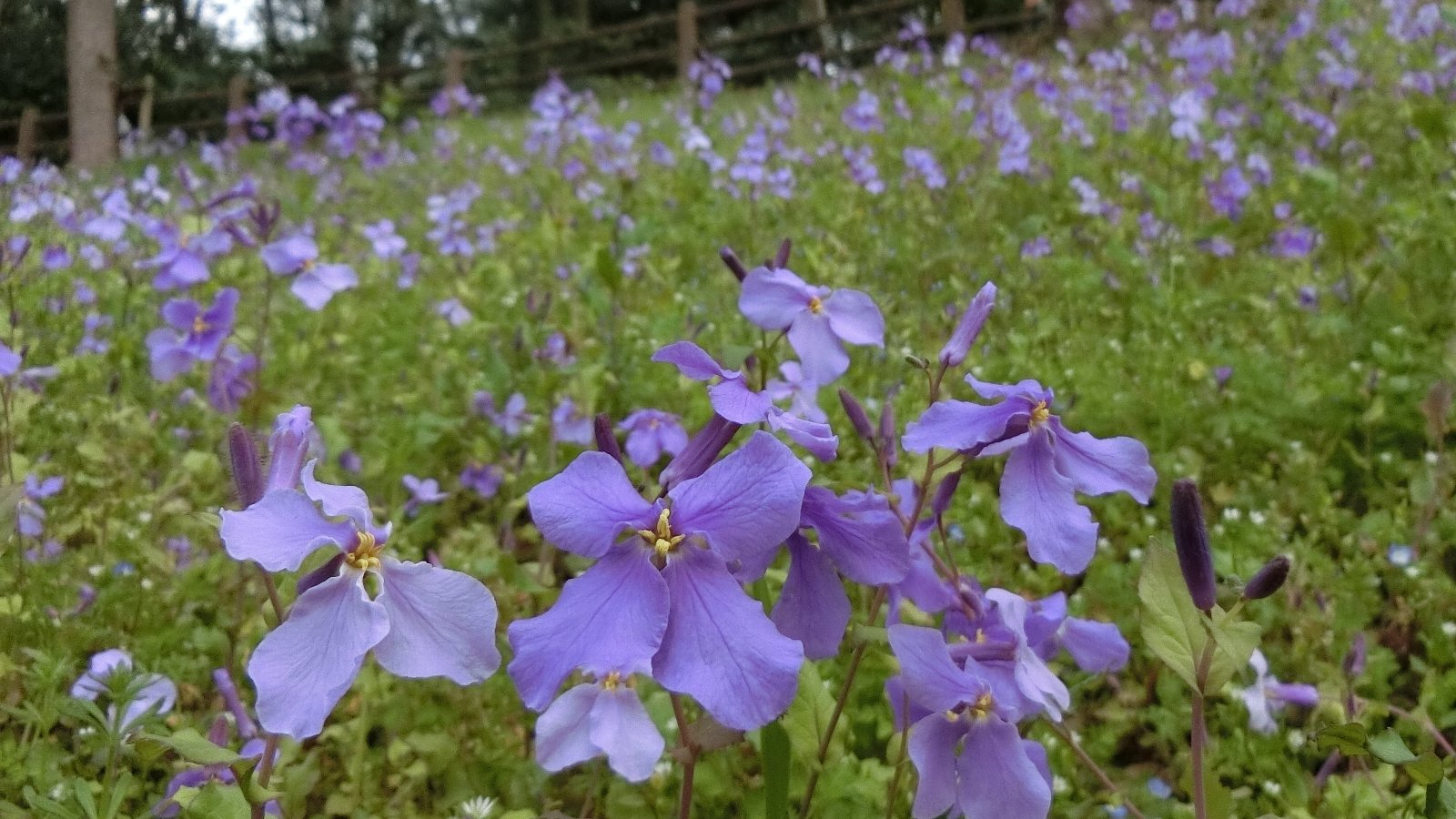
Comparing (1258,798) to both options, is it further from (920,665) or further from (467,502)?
(467,502)

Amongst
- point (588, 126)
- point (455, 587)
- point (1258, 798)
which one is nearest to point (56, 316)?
point (588, 126)

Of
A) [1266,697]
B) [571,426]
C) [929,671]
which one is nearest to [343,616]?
[929,671]

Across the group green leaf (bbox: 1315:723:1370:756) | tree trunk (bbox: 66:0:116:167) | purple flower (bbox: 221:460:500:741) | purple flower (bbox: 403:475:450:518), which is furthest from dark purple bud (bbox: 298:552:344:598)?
tree trunk (bbox: 66:0:116:167)

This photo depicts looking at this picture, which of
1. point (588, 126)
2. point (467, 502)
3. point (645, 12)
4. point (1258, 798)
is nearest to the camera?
point (1258, 798)

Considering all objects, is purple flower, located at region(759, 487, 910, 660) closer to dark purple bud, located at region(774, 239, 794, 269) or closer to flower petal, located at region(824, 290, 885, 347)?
flower petal, located at region(824, 290, 885, 347)

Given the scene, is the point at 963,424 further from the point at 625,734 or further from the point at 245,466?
the point at 245,466

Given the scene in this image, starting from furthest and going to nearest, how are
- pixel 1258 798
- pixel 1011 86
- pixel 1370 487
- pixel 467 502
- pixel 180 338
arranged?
1. pixel 1011 86
2. pixel 467 502
3. pixel 1370 487
4. pixel 180 338
5. pixel 1258 798

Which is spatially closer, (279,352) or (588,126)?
(279,352)

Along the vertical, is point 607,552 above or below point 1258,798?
above
